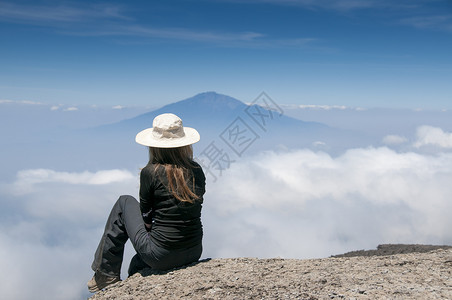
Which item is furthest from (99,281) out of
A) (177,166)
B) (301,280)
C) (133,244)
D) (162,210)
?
(301,280)

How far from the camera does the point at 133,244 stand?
5586 millimetres

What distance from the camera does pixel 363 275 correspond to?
5.38 metres

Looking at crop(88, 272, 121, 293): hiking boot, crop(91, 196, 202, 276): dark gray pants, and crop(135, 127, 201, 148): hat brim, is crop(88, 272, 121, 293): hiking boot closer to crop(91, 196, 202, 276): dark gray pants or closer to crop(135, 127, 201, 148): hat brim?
crop(91, 196, 202, 276): dark gray pants

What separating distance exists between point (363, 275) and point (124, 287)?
4206 mm

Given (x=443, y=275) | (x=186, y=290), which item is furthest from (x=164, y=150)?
(x=443, y=275)

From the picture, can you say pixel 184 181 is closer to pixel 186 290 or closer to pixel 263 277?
pixel 186 290

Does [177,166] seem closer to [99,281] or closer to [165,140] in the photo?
[165,140]

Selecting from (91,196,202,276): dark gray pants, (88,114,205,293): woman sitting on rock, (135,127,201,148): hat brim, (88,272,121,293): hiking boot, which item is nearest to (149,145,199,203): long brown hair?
(88,114,205,293): woman sitting on rock

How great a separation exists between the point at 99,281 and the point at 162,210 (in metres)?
2.09

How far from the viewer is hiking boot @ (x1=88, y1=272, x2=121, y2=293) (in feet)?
19.5

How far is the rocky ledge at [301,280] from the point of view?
4.70m

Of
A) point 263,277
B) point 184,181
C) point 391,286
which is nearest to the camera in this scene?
point 391,286

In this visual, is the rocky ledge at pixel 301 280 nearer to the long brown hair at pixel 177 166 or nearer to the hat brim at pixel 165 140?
the long brown hair at pixel 177 166

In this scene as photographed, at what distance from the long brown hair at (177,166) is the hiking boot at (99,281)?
2.34m
